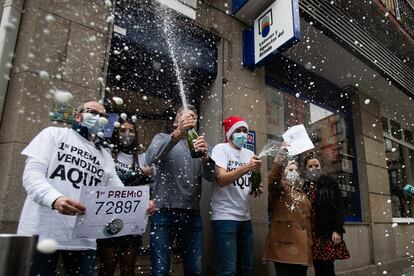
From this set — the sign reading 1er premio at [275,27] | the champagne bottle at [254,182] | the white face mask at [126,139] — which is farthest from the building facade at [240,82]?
the champagne bottle at [254,182]

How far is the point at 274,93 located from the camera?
279 inches

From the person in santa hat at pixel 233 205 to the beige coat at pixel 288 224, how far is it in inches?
11.9

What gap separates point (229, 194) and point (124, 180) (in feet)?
4.12

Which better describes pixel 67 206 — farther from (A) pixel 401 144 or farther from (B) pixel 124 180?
(A) pixel 401 144

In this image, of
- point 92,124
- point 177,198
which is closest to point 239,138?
point 177,198

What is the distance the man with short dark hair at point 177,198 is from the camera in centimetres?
314

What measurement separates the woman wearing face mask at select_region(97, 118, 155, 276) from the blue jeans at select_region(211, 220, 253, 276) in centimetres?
91

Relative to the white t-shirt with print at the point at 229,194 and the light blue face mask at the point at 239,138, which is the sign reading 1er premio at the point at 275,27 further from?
the white t-shirt with print at the point at 229,194

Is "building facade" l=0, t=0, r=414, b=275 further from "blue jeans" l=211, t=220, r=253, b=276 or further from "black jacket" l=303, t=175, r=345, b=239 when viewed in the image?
"black jacket" l=303, t=175, r=345, b=239

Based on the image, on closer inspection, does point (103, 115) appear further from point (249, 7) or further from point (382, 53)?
point (382, 53)

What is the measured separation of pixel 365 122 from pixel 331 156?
5.25 ft

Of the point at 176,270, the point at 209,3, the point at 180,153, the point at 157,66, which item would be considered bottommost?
the point at 176,270

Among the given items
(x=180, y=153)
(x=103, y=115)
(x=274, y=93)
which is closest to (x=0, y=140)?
(x=103, y=115)

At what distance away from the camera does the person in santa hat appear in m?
3.55
